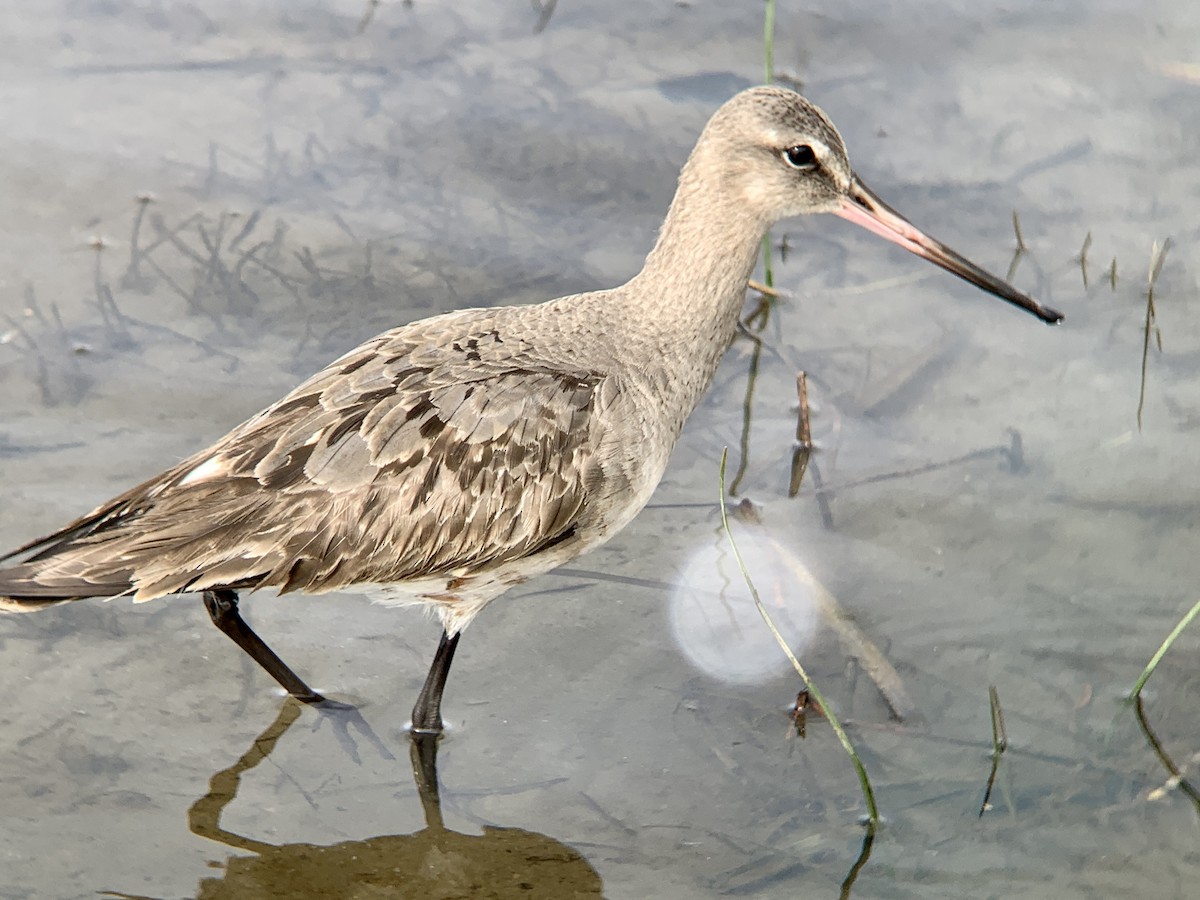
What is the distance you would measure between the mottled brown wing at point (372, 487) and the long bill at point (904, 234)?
1.06m

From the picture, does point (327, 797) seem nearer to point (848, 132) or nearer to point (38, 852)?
point (38, 852)

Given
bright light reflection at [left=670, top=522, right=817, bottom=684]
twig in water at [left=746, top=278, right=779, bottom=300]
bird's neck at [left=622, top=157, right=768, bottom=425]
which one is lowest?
bright light reflection at [left=670, top=522, right=817, bottom=684]

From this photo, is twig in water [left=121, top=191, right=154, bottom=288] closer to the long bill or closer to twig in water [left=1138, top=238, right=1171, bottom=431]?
the long bill

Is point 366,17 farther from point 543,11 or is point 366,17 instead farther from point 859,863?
point 859,863

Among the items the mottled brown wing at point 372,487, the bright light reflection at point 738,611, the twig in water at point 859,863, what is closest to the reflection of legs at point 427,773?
the mottled brown wing at point 372,487

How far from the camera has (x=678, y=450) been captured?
594 cm

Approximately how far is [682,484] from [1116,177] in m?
2.64

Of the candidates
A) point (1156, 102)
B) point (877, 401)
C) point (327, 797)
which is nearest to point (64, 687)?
point (327, 797)

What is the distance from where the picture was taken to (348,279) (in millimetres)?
6602

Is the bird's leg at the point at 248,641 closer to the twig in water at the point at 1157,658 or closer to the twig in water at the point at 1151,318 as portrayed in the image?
the twig in water at the point at 1157,658

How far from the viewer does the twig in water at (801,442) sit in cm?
575

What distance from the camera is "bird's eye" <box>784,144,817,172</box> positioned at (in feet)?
16.2

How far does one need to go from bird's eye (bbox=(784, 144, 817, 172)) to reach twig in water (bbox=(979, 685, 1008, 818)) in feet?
5.35

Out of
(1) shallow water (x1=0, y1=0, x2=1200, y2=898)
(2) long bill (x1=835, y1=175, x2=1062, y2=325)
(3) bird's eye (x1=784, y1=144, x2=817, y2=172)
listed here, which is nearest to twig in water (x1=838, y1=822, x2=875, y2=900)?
(1) shallow water (x1=0, y1=0, x2=1200, y2=898)
